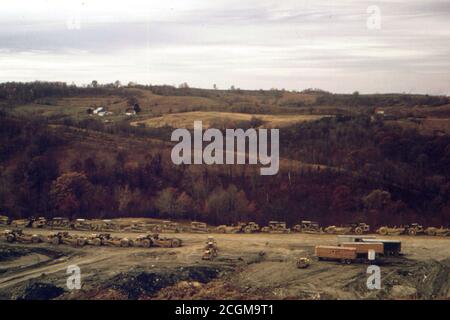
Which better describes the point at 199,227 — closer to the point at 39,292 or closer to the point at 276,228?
the point at 276,228

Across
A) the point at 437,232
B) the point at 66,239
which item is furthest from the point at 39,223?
the point at 437,232

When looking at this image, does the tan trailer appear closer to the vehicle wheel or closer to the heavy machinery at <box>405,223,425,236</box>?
the heavy machinery at <box>405,223,425,236</box>

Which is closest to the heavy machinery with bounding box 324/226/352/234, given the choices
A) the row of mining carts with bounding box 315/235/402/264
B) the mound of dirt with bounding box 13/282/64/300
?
the row of mining carts with bounding box 315/235/402/264

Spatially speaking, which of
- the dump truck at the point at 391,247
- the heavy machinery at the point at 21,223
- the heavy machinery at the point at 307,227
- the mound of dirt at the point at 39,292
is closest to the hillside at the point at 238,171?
the heavy machinery at the point at 307,227

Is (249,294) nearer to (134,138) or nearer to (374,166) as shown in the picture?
(374,166)
